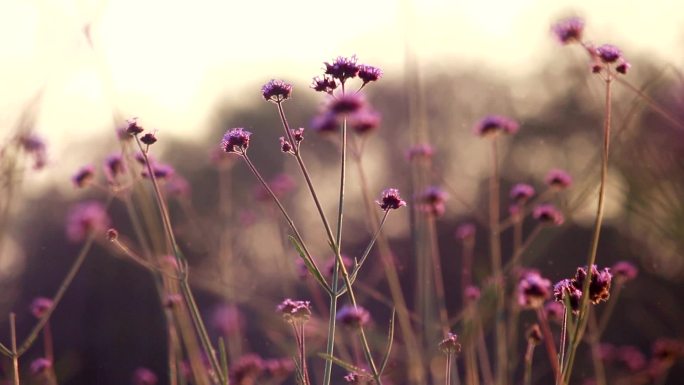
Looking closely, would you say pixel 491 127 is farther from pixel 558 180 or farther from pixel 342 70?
pixel 342 70

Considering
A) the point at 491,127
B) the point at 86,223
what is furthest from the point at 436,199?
the point at 86,223

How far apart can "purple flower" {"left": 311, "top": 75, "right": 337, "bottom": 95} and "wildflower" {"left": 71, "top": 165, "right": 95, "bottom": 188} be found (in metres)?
1.65

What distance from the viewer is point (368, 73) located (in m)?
3.42

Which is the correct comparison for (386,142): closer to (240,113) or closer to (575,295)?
(240,113)

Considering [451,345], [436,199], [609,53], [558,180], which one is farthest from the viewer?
[558,180]

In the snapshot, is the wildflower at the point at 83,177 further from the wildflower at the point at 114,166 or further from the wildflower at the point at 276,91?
the wildflower at the point at 276,91

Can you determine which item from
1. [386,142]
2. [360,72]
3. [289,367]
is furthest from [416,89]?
[386,142]

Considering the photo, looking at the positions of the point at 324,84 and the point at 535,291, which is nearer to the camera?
the point at 535,291

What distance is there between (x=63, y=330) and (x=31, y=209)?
2.66 meters

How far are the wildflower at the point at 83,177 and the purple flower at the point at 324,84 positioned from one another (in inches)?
64.8

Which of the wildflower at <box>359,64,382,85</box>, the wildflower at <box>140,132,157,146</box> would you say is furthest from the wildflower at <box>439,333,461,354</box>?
the wildflower at <box>140,132,157,146</box>

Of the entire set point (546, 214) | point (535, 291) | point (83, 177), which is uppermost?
point (535, 291)

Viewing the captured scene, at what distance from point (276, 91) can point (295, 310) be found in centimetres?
70

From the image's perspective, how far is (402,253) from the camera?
42.6ft
